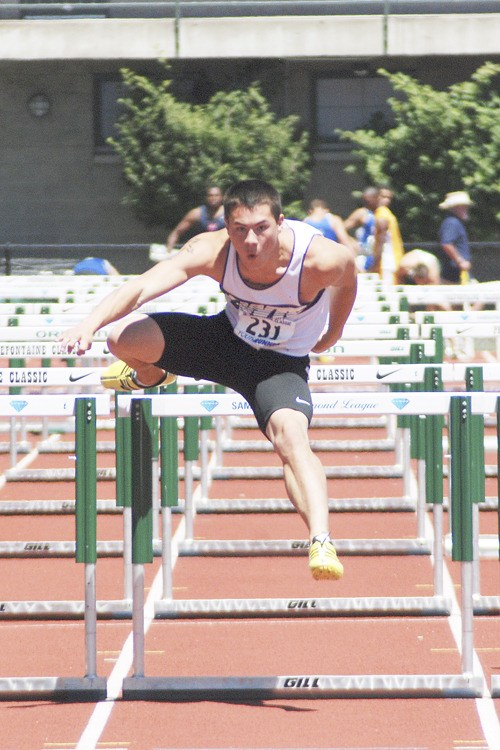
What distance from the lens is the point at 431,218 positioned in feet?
81.0

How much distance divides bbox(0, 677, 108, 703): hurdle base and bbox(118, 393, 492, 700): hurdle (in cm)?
11

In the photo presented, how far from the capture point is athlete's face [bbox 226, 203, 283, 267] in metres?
5.98

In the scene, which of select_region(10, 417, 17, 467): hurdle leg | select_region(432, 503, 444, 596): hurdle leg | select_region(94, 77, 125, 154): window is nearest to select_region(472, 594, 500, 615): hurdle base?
select_region(432, 503, 444, 596): hurdle leg

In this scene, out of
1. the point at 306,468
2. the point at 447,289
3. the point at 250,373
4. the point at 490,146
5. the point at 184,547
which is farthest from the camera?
the point at 490,146

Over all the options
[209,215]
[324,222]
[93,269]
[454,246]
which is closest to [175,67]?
[209,215]

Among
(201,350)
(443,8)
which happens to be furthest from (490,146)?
(201,350)

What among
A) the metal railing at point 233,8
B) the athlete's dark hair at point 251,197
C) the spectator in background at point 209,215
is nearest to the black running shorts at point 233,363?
the athlete's dark hair at point 251,197

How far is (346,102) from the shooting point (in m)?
27.4

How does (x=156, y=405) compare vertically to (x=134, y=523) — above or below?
above

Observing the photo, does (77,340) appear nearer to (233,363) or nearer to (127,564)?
(233,363)

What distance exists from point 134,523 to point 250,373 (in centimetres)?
77

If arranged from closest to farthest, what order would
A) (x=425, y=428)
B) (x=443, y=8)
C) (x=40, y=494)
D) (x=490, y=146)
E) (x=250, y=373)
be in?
(x=250, y=373) → (x=425, y=428) → (x=40, y=494) → (x=490, y=146) → (x=443, y=8)

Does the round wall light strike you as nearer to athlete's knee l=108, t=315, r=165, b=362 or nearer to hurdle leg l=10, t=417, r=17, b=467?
hurdle leg l=10, t=417, r=17, b=467

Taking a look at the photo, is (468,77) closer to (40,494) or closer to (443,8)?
(443,8)
